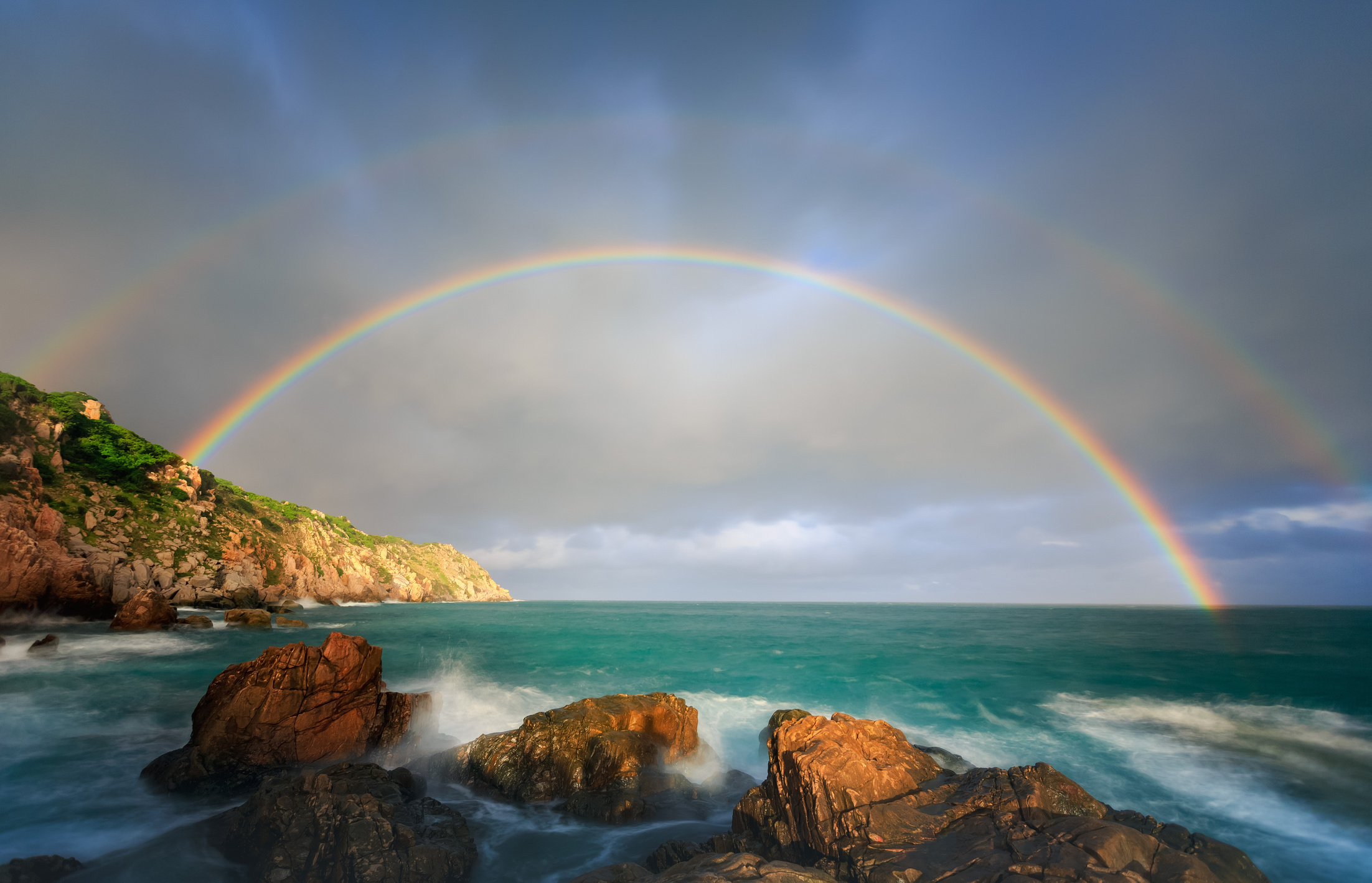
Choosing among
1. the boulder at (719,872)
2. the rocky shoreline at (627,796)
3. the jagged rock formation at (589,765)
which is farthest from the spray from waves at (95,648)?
the boulder at (719,872)

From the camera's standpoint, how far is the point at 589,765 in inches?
506

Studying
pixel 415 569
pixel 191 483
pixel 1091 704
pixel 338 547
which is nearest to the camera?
pixel 1091 704

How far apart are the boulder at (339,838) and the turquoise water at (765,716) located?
24.3 inches

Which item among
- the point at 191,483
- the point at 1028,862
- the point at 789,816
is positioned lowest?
the point at 789,816

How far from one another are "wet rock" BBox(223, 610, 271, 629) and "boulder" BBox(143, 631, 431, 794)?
115 feet

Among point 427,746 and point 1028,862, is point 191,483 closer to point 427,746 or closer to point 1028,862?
point 427,746

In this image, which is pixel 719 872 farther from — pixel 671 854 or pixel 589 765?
pixel 589 765

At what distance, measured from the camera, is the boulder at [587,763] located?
1207cm

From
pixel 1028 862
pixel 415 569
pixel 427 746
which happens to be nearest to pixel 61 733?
pixel 427 746

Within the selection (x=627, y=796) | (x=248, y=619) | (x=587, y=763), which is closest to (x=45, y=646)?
(x=248, y=619)

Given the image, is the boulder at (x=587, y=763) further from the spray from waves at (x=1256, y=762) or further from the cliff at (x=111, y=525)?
the cliff at (x=111, y=525)

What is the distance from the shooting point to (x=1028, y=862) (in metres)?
6.72

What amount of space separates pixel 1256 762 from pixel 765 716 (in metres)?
15.5

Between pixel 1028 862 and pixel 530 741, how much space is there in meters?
10.8
